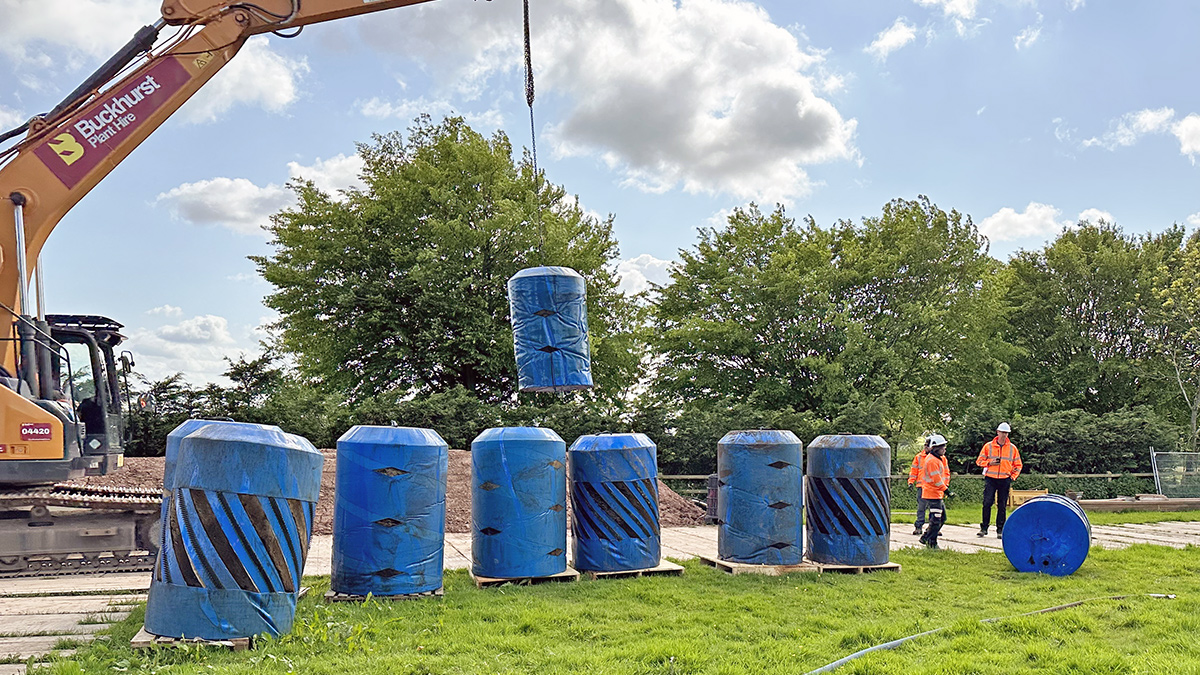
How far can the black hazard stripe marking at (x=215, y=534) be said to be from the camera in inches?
242

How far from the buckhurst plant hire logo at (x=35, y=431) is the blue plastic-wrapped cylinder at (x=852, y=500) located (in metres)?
8.49

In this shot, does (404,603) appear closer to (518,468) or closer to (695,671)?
(518,468)

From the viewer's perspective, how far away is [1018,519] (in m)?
10.4

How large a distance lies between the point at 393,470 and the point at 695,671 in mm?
3600

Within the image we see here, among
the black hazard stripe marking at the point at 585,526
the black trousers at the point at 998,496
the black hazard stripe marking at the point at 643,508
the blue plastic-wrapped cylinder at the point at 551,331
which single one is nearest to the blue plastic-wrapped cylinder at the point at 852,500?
the black hazard stripe marking at the point at 643,508

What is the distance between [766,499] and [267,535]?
18.6 feet

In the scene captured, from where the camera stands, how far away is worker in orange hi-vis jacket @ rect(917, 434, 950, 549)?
1250 centimetres

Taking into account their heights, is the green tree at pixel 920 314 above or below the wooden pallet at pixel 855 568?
above

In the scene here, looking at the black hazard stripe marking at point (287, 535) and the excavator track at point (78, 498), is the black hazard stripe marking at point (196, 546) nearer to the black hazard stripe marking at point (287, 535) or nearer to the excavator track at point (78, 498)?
the black hazard stripe marking at point (287, 535)

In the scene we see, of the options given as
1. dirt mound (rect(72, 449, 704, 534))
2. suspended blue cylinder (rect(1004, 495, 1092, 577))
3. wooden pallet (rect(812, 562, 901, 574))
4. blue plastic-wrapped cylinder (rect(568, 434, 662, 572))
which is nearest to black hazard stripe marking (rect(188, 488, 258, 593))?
blue plastic-wrapped cylinder (rect(568, 434, 662, 572))

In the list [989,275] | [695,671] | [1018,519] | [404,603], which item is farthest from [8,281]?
[989,275]

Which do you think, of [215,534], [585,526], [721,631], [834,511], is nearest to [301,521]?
[215,534]

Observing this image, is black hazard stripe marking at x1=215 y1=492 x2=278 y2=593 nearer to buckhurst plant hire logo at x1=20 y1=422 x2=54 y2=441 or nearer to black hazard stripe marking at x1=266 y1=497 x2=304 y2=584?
black hazard stripe marking at x1=266 y1=497 x2=304 y2=584

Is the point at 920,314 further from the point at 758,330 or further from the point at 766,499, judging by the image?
the point at 766,499
